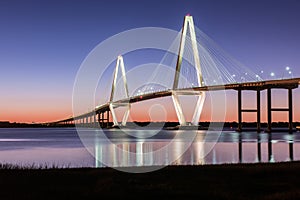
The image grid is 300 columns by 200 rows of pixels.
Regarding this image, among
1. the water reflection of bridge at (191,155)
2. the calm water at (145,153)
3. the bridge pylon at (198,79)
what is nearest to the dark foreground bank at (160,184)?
the water reflection of bridge at (191,155)

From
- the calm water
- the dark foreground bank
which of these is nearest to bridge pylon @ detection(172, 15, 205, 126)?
the calm water

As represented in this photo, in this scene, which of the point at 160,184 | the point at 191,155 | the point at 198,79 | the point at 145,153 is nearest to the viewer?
the point at 160,184

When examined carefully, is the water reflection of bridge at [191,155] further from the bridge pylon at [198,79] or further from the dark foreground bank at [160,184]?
the bridge pylon at [198,79]

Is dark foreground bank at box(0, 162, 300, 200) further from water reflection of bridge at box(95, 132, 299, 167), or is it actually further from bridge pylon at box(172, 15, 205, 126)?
bridge pylon at box(172, 15, 205, 126)

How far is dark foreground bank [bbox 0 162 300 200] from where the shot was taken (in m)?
11.1

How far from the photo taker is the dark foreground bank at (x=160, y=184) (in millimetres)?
11078

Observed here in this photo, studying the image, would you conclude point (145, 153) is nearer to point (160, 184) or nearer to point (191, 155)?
point (191, 155)

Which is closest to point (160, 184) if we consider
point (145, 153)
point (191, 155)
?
point (191, 155)

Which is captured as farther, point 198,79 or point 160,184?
point 198,79

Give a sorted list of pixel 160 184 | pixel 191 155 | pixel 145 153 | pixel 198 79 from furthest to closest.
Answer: pixel 198 79 → pixel 145 153 → pixel 191 155 → pixel 160 184

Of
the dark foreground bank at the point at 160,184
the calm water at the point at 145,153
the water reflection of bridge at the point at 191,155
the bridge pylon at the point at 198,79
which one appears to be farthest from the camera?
the bridge pylon at the point at 198,79

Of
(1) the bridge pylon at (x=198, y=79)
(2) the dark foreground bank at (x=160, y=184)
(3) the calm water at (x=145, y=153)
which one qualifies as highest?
(1) the bridge pylon at (x=198, y=79)

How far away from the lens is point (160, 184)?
1263 centimetres

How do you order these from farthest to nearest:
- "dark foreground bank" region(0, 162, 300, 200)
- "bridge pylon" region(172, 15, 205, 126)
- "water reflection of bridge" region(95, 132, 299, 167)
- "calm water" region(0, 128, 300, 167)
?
"bridge pylon" region(172, 15, 205, 126) < "calm water" region(0, 128, 300, 167) < "water reflection of bridge" region(95, 132, 299, 167) < "dark foreground bank" region(0, 162, 300, 200)
